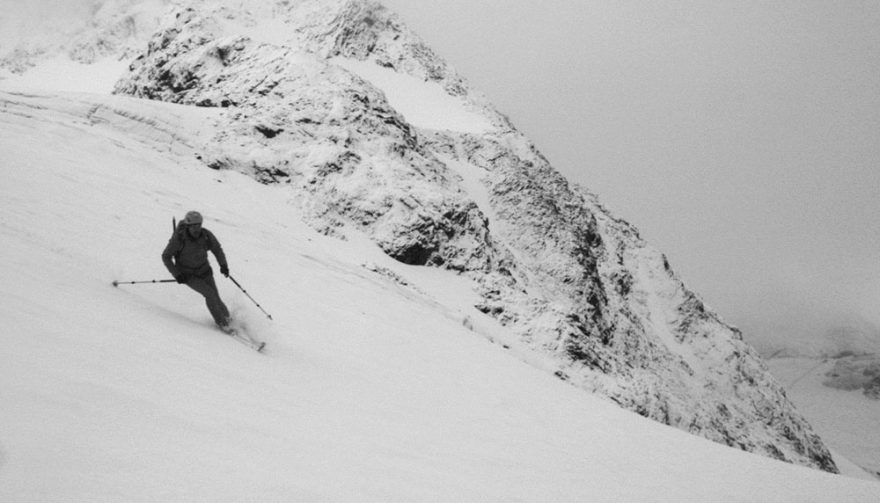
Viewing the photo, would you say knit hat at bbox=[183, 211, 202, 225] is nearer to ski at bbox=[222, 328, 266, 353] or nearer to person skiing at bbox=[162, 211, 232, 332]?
person skiing at bbox=[162, 211, 232, 332]

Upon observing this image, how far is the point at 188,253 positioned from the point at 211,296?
→ 2.76 ft

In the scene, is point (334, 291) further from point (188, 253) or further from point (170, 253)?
point (170, 253)

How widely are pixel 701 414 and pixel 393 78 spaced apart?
40.0 meters

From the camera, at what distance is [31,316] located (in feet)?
17.3

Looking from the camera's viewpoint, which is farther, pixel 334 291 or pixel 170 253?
pixel 334 291

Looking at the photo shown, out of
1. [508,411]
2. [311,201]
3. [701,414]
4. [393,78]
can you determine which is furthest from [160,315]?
[393,78]

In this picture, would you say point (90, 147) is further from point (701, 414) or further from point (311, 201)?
point (701, 414)

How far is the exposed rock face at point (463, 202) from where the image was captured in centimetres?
2384

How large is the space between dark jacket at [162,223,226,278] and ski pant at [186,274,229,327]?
0.32 ft

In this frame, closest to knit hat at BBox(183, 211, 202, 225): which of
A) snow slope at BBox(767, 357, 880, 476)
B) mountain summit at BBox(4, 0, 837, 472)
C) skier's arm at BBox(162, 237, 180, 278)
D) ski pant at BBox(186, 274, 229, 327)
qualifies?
skier's arm at BBox(162, 237, 180, 278)

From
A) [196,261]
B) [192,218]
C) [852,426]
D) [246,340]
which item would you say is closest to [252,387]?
[246,340]

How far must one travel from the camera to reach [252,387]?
612 cm

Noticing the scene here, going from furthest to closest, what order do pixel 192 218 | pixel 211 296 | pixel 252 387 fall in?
pixel 211 296 < pixel 192 218 < pixel 252 387

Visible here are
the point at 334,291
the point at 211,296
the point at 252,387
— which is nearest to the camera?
the point at 252,387
